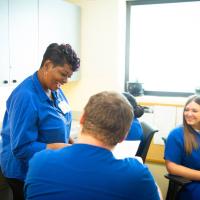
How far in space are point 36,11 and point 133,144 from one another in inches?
59.9

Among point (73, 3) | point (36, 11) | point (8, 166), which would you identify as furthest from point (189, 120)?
point (73, 3)

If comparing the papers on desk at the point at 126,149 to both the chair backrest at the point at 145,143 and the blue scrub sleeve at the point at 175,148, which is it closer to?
the chair backrest at the point at 145,143

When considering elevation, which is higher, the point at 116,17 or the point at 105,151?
the point at 116,17

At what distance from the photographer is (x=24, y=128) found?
1.37 meters

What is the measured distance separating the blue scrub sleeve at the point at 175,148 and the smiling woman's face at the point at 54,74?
38.4 inches

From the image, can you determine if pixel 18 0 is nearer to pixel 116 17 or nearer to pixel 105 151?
pixel 116 17

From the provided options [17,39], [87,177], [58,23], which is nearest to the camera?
[87,177]

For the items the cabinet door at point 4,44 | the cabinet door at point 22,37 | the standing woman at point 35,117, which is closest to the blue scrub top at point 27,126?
the standing woman at point 35,117

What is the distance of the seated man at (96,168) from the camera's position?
898 millimetres

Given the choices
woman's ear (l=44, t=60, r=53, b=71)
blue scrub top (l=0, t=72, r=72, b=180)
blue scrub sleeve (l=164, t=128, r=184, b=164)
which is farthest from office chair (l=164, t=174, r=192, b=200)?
woman's ear (l=44, t=60, r=53, b=71)

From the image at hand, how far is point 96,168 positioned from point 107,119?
6.3 inches

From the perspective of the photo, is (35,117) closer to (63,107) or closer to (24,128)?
(24,128)

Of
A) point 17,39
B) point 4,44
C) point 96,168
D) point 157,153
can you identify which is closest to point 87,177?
point 96,168

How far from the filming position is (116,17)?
3.36m
